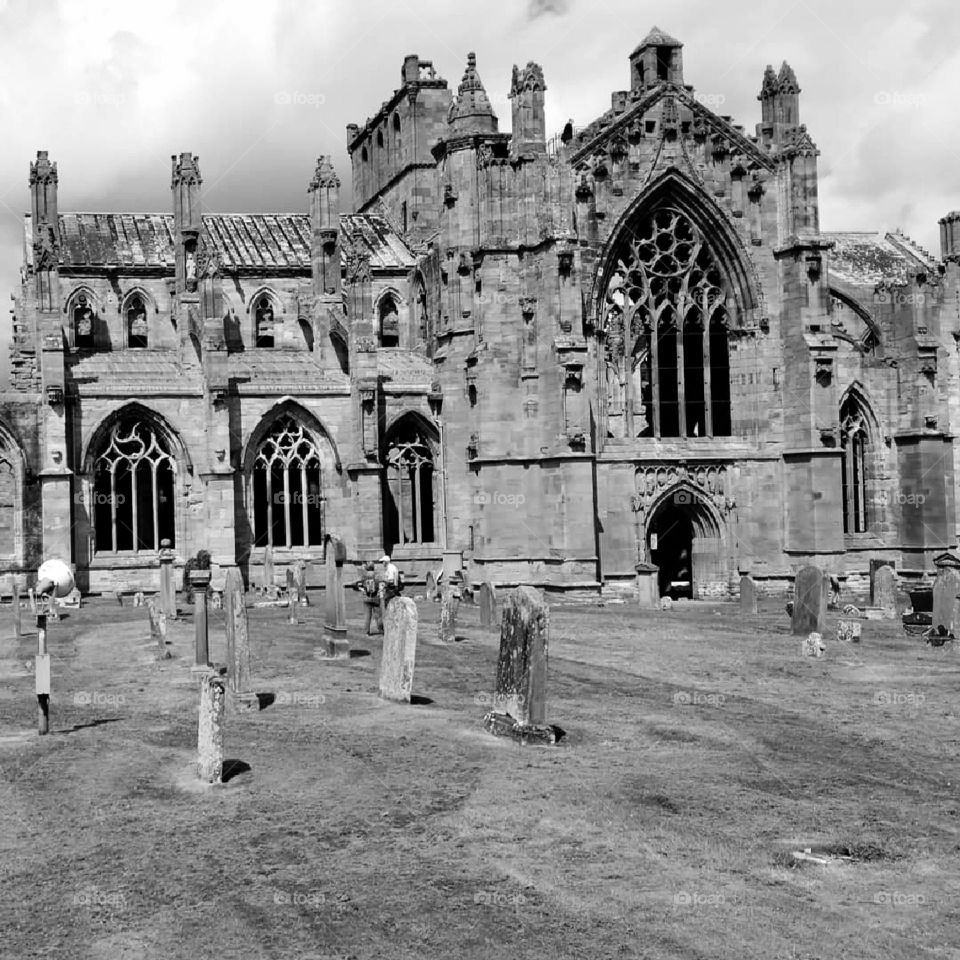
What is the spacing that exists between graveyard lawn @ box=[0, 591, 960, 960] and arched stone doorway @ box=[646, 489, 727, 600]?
53.8 feet

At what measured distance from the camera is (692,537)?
3788cm

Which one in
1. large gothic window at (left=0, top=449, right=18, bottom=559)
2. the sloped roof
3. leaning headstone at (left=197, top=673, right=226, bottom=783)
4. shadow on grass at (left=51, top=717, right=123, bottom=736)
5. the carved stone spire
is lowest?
shadow on grass at (left=51, top=717, right=123, bottom=736)

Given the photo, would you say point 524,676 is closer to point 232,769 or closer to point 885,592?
point 232,769

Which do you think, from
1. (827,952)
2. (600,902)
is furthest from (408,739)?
(827,952)

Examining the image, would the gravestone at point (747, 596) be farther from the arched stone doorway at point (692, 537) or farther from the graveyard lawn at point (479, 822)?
the graveyard lawn at point (479, 822)

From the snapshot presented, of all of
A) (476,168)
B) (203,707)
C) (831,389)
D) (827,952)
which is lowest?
(827,952)

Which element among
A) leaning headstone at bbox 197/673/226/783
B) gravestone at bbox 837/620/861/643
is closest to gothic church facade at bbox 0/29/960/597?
gravestone at bbox 837/620/861/643

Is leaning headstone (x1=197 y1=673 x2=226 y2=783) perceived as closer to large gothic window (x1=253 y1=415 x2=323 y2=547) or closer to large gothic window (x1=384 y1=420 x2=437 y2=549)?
large gothic window (x1=253 y1=415 x2=323 y2=547)

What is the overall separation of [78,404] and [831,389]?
21.8 metres

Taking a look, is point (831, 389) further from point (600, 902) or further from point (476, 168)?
point (600, 902)

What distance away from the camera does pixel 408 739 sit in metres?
15.2

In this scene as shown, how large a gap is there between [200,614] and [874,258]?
33.9 m

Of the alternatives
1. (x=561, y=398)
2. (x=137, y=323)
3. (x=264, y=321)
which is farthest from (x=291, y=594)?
(x=137, y=323)

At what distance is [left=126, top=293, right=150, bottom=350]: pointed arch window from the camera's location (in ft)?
146
